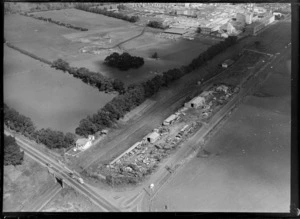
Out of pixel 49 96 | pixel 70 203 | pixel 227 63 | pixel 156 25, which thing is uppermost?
pixel 156 25

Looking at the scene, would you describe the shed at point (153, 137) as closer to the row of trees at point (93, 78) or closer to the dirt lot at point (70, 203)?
the dirt lot at point (70, 203)

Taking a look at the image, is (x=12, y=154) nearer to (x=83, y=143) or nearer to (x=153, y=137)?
(x=83, y=143)

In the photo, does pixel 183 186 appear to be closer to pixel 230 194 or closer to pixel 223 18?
pixel 230 194

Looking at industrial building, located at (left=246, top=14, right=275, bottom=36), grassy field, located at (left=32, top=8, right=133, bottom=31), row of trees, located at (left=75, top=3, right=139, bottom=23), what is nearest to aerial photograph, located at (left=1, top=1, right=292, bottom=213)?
industrial building, located at (left=246, top=14, right=275, bottom=36)

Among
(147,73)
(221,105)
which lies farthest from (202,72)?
Result: (221,105)

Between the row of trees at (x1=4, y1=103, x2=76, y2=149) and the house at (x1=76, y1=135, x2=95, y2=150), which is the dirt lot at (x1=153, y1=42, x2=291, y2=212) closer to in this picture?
the house at (x1=76, y1=135, x2=95, y2=150)

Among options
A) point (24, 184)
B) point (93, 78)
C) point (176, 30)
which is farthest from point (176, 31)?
point (24, 184)

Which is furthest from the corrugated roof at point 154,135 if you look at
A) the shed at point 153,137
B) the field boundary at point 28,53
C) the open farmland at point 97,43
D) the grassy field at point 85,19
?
the grassy field at point 85,19
